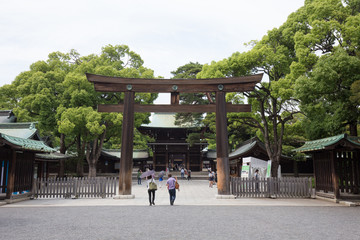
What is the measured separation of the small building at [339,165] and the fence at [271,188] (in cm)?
92

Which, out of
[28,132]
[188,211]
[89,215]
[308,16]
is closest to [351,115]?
[308,16]

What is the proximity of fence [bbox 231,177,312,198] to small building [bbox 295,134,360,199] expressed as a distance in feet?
3.00

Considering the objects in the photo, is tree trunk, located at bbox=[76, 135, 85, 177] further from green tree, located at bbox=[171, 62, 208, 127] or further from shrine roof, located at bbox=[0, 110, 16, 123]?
green tree, located at bbox=[171, 62, 208, 127]

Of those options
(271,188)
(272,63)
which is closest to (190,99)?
(272,63)

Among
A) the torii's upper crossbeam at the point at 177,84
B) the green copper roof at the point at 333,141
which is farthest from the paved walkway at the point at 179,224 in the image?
the torii's upper crossbeam at the point at 177,84

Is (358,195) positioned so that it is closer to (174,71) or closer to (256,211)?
(256,211)

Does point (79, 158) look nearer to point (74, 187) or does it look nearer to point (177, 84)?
point (74, 187)

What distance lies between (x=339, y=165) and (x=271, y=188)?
3391 mm

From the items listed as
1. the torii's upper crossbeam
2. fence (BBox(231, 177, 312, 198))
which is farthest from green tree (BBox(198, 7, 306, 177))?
fence (BBox(231, 177, 312, 198))

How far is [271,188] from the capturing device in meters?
14.4

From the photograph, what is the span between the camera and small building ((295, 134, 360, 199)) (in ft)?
40.0

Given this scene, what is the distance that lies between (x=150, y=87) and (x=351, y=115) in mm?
10122

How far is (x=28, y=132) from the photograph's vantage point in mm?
17281

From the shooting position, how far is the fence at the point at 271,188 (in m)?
14.4
